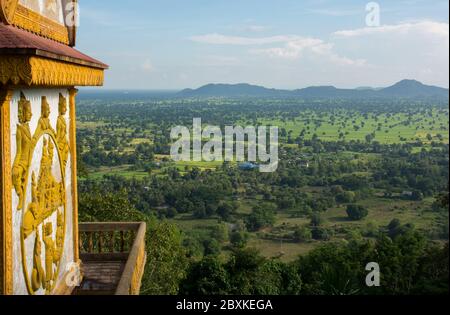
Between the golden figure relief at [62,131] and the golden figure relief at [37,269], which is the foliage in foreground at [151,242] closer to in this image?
the golden figure relief at [62,131]

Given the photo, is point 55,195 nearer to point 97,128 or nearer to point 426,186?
point 426,186

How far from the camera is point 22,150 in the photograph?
4.52 meters

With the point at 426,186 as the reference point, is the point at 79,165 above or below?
above

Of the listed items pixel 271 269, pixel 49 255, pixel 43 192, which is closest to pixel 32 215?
pixel 43 192

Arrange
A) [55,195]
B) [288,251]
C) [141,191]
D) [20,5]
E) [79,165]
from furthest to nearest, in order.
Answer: [141,191] → [288,251] → [79,165] → [55,195] → [20,5]

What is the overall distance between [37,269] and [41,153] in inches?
47.7

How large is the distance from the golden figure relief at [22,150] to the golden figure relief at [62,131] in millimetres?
1315

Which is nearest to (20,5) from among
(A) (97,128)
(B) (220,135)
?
(B) (220,135)

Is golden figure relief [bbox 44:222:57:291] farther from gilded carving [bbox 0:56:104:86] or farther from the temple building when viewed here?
gilded carving [bbox 0:56:104:86]

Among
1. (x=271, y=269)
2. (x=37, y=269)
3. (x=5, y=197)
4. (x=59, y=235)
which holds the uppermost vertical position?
(x=5, y=197)

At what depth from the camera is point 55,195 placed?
18.9ft

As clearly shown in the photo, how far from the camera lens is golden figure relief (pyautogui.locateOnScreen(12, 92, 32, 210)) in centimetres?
436

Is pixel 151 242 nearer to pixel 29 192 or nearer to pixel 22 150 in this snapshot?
pixel 29 192
